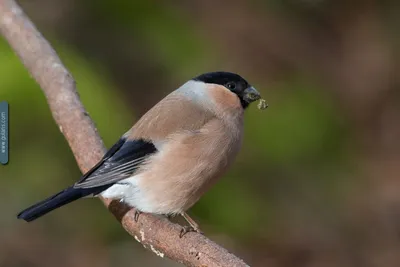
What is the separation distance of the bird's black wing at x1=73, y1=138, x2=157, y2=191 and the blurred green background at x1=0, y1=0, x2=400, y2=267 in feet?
2.26

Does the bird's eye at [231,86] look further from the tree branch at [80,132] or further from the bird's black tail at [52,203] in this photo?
the bird's black tail at [52,203]

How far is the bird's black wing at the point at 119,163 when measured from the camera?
85.3 inches

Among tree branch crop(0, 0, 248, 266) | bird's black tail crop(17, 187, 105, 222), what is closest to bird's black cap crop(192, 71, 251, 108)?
tree branch crop(0, 0, 248, 266)

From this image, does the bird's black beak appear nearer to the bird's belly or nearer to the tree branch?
the bird's belly

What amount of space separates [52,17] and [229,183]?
1127 mm

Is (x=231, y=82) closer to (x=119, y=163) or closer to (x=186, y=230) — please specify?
(x=119, y=163)

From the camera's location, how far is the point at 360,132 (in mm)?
4027

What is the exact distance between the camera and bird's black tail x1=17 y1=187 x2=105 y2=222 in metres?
2.05

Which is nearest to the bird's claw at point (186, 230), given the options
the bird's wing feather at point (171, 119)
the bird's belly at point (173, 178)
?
the bird's belly at point (173, 178)

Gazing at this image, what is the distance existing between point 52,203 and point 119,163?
225 millimetres

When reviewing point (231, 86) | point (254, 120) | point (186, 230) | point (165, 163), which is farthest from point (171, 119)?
point (254, 120)

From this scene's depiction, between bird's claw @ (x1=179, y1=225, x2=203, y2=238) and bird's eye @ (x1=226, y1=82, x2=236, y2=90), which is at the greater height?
bird's eye @ (x1=226, y1=82, x2=236, y2=90)

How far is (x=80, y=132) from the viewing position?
2342 millimetres

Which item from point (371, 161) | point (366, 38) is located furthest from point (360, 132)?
point (366, 38)
